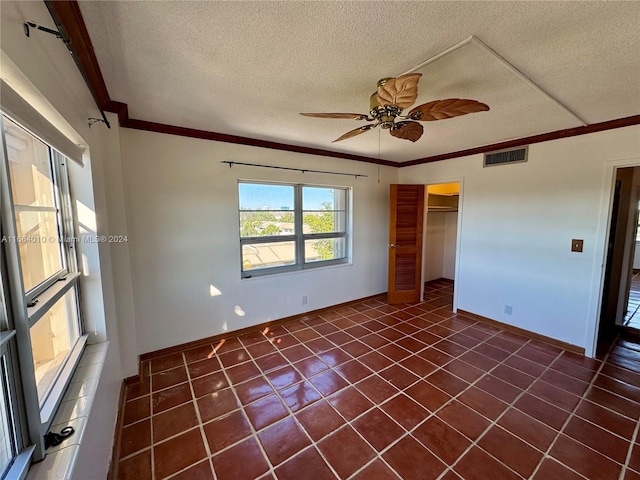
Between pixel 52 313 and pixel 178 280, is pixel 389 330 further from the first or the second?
pixel 52 313

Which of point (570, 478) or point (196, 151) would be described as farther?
point (196, 151)

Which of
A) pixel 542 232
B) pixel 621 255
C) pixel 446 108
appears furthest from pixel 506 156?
pixel 446 108

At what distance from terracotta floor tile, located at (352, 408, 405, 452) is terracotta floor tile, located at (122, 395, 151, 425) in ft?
5.03

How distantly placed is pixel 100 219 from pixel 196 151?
1208 millimetres

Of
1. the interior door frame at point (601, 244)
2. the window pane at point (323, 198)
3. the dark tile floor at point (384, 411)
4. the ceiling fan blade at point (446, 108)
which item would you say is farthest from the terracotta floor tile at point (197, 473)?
the interior door frame at point (601, 244)

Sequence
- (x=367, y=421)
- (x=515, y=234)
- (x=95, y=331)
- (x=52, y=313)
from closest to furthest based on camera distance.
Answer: (x=52, y=313) → (x=95, y=331) → (x=367, y=421) → (x=515, y=234)

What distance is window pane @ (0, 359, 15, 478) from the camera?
2.66 feet

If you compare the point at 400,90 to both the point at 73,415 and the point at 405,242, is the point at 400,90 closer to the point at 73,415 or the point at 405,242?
the point at 73,415

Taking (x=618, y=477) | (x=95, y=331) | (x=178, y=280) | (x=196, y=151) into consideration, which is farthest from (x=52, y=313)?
(x=618, y=477)

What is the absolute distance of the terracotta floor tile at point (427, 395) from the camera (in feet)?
6.58

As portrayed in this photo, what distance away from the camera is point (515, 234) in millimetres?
3193

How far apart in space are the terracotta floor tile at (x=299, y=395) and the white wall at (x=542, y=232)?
2649 mm

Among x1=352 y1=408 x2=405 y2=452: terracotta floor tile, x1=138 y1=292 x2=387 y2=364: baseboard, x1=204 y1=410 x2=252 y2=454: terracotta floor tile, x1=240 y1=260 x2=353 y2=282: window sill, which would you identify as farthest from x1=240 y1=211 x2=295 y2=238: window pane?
x1=352 y1=408 x2=405 y2=452: terracotta floor tile

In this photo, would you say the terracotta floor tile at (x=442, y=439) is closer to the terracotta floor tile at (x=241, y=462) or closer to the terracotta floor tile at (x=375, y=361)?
the terracotta floor tile at (x=375, y=361)
